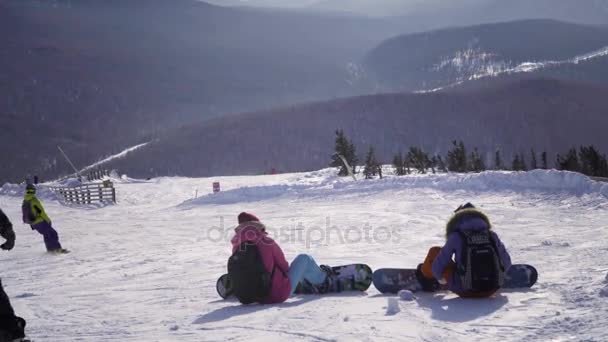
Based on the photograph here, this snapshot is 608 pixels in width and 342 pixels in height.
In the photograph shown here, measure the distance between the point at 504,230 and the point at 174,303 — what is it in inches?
291

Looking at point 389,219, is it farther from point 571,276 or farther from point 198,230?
point 571,276

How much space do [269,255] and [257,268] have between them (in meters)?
0.18

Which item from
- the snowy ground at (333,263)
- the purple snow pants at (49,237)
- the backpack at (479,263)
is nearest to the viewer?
the snowy ground at (333,263)

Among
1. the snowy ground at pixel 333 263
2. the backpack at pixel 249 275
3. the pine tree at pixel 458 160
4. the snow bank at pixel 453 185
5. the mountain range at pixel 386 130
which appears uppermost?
the mountain range at pixel 386 130

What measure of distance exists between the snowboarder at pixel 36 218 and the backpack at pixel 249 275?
7.31 m

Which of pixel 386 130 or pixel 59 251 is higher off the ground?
pixel 386 130

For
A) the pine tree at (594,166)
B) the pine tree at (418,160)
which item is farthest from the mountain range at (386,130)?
the pine tree at (594,166)

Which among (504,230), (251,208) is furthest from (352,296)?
(251,208)

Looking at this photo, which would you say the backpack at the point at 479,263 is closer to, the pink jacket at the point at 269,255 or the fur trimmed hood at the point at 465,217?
the fur trimmed hood at the point at 465,217

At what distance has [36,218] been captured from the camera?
36.4 ft

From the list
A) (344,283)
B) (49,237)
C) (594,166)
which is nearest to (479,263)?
(344,283)

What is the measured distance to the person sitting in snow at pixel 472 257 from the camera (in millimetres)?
5086

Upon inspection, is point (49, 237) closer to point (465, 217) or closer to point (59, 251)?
point (59, 251)

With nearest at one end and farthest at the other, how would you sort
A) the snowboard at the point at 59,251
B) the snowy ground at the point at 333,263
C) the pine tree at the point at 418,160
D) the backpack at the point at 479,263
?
the snowy ground at the point at 333,263 < the backpack at the point at 479,263 < the snowboard at the point at 59,251 < the pine tree at the point at 418,160
